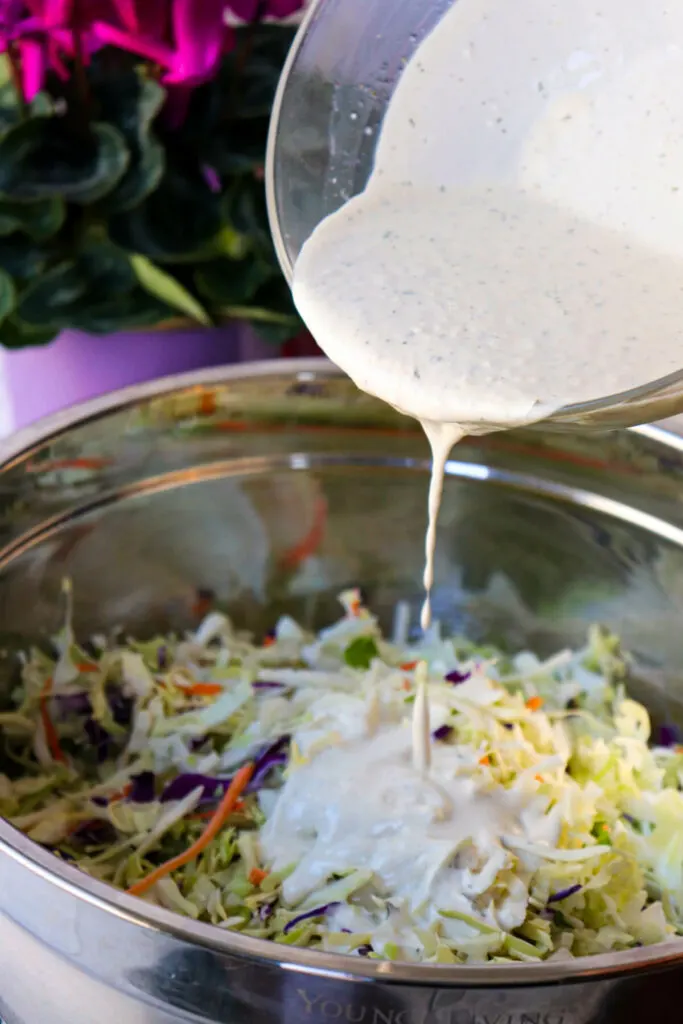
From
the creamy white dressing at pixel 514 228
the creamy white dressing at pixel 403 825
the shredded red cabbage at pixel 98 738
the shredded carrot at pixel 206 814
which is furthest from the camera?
the shredded red cabbage at pixel 98 738

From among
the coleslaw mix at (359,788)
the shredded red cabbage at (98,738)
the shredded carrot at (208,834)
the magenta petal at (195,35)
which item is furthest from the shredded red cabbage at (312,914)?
the magenta petal at (195,35)

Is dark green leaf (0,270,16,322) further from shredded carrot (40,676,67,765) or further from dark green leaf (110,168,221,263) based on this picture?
shredded carrot (40,676,67,765)

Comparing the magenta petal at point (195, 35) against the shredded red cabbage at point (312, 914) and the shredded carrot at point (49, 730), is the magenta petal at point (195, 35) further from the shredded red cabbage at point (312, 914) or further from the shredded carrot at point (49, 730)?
the shredded red cabbage at point (312, 914)

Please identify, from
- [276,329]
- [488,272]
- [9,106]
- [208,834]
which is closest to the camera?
[488,272]

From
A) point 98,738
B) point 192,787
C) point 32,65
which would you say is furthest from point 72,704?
point 32,65

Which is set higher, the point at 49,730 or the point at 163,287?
the point at 163,287

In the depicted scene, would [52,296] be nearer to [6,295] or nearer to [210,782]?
[6,295]
